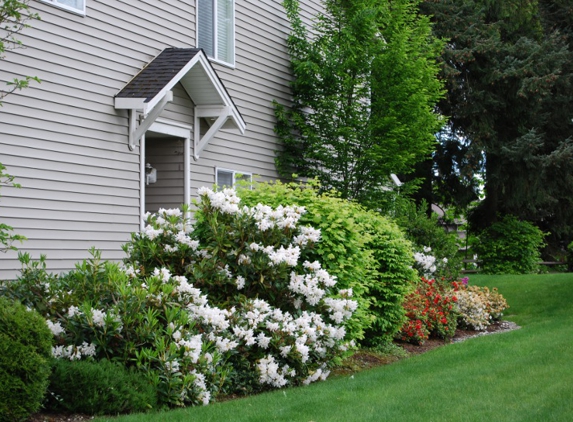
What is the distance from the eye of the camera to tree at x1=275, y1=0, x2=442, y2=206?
15344mm

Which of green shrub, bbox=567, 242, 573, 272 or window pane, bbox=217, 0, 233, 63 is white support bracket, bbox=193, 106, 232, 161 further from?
green shrub, bbox=567, 242, 573, 272

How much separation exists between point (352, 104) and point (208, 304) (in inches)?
335

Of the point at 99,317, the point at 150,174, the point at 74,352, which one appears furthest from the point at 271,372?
the point at 150,174

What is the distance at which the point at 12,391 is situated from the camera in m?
5.61

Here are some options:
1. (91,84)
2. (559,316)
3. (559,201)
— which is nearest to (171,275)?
(91,84)

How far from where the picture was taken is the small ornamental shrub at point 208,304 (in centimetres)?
688

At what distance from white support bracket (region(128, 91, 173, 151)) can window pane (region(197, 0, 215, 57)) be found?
2.55 meters

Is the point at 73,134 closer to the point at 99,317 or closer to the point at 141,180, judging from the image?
the point at 141,180

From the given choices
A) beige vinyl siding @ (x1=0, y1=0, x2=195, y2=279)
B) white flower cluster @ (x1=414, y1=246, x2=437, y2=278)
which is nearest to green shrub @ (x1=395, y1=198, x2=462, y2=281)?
white flower cluster @ (x1=414, y1=246, x2=437, y2=278)

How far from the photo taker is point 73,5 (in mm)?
10000

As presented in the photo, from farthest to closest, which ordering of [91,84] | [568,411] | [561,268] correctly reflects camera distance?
[561,268]
[91,84]
[568,411]

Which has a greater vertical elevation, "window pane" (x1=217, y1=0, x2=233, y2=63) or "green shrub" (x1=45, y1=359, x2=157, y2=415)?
"window pane" (x1=217, y1=0, x2=233, y2=63)

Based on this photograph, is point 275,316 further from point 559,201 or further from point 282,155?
point 559,201

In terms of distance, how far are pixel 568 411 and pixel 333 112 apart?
10.2 meters
